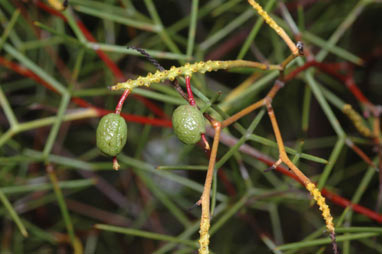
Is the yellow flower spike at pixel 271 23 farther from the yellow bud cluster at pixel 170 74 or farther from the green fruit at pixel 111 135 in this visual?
the green fruit at pixel 111 135

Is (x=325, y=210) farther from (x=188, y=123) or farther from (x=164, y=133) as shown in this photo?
(x=164, y=133)

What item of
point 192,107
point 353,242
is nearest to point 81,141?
point 353,242

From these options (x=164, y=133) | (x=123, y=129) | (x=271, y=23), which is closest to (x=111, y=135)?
→ (x=123, y=129)

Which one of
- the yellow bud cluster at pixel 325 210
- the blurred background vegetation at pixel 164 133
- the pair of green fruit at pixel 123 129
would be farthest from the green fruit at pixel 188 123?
the blurred background vegetation at pixel 164 133

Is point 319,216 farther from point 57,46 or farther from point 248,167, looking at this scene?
point 57,46

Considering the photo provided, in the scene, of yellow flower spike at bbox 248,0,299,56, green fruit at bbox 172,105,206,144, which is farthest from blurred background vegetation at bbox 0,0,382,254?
green fruit at bbox 172,105,206,144

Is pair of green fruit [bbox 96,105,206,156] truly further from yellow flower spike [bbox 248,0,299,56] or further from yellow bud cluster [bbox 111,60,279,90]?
yellow flower spike [bbox 248,0,299,56]
